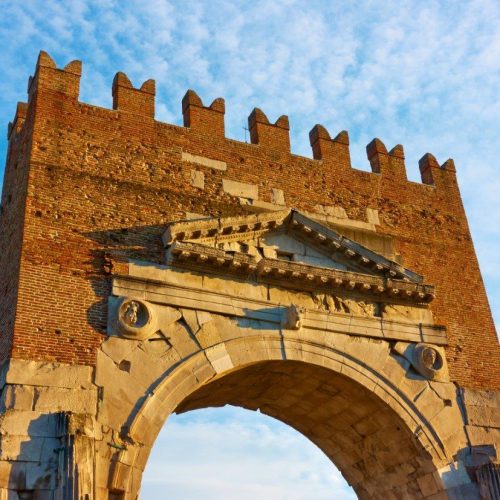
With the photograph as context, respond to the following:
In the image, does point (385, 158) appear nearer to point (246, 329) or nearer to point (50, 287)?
point (246, 329)

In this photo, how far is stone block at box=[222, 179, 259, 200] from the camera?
47.8 ft

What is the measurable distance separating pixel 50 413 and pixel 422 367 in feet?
21.2

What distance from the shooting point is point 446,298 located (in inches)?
595

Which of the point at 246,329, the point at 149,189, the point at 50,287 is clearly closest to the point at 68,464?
the point at 50,287

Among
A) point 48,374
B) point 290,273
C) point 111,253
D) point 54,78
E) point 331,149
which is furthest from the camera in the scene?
point 331,149

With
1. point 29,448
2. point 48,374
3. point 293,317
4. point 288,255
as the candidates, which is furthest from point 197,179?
point 29,448

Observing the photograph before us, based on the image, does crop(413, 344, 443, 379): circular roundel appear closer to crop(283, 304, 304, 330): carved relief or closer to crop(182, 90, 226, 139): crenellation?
crop(283, 304, 304, 330): carved relief

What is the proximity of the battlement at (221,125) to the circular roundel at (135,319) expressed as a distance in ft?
13.2

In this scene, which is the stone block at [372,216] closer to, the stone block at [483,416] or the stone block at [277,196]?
the stone block at [277,196]

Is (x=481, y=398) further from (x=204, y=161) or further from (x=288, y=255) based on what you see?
(x=204, y=161)

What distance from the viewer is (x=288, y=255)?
46.4ft

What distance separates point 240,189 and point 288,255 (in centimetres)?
159

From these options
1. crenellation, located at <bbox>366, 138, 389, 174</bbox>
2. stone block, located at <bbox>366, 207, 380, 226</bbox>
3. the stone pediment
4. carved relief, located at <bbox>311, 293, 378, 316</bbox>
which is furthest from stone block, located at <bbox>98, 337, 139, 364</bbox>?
crenellation, located at <bbox>366, 138, 389, 174</bbox>

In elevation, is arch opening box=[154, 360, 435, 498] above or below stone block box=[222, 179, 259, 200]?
below
